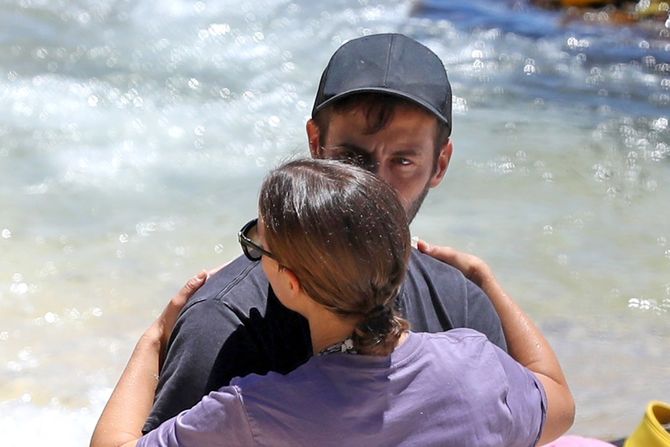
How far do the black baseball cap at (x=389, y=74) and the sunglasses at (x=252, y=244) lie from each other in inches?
12.6

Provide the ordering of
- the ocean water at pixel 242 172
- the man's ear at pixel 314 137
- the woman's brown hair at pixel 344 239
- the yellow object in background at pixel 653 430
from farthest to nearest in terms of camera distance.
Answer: the ocean water at pixel 242 172, the yellow object in background at pixel 653 430, the man's ear at pixel 314 137, the woman's brown hair at pixel 344 239

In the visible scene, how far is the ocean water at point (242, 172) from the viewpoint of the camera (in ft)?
13.4

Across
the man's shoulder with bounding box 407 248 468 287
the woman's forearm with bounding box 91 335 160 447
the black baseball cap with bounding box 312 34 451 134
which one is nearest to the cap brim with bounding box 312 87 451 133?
the black baseball cap with bounding box 312 34 451 134

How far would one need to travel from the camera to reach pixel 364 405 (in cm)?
160

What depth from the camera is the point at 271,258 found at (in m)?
1.63

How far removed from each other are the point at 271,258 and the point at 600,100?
6.35 meters

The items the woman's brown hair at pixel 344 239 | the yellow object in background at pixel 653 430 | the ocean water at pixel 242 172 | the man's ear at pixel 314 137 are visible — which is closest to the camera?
the woman's brown hair at pixel 344 239

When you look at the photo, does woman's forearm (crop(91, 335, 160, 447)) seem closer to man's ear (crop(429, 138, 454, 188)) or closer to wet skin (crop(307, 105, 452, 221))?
wet skin (crop(307, 105, 452, 221))

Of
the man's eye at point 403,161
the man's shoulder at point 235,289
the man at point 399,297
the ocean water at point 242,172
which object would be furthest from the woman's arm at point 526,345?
the ocean water at point 242,172

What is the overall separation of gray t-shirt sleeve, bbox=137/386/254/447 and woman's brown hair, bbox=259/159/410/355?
189 millimetres

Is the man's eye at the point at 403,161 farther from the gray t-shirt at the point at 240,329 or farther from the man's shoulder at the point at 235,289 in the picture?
the man's shoulder at the point at 235,289

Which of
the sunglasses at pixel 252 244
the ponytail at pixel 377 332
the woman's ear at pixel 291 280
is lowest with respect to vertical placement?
the ponytail at pixel 377 332

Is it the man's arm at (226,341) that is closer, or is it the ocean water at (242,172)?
the man's arm at (226,341)

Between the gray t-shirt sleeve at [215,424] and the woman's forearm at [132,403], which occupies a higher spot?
the woman's forearm at [132,403]
